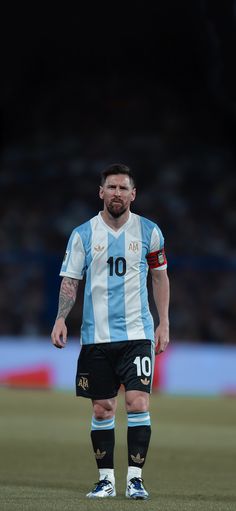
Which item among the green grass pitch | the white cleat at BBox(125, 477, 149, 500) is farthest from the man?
the green grass pitch

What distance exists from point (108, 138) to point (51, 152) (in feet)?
4.45

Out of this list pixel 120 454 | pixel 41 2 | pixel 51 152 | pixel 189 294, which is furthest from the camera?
pixel 51 152

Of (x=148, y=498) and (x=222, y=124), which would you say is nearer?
(x=148, y=498)

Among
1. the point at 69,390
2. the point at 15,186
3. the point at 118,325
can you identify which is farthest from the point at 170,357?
the point at 118,325

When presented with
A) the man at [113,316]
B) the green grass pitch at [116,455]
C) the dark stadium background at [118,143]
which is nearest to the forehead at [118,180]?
the man at [113,316]

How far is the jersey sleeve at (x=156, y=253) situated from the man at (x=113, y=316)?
0.01 m

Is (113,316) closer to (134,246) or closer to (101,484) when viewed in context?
(134,246)

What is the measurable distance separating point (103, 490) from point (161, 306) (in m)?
1.12

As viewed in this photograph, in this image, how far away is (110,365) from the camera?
714cm

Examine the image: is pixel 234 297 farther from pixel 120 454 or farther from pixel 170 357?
pixel 120 454

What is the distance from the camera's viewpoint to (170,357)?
17.2m

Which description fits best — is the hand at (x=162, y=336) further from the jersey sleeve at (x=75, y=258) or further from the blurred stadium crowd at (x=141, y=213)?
the blurred stadium crowd at (x=141, y=213)

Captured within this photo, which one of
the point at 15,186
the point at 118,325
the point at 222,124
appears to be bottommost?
the point at 118,325

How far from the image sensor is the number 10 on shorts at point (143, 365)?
703 cm
